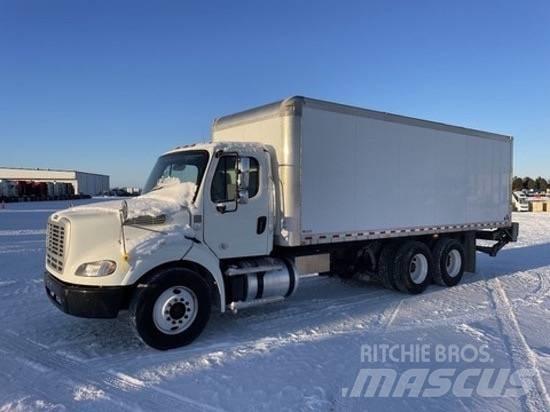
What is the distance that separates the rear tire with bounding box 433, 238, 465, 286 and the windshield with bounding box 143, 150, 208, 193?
19.1 ft

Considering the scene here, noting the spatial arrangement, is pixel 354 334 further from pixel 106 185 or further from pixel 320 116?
pixel 106 185

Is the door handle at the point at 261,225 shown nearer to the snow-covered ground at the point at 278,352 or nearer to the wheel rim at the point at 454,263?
the snow-covered ground at the point at 278,352

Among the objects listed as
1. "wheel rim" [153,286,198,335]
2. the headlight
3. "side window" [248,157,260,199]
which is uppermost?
"side window" [248,157,260,199]

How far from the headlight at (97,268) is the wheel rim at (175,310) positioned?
709 millimetres

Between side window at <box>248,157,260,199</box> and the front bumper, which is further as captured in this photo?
side window at <box>248,157,260,199</box>

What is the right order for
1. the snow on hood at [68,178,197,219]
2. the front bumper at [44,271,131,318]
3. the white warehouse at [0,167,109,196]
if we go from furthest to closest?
the white warehouse at [0,167,109,196] < the snow on hood at [68,178,197,219] < the front bumper at [44,271,131,318]

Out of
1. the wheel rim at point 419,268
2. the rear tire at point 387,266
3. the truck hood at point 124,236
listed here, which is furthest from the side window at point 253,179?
the wheel rim at point 419,268

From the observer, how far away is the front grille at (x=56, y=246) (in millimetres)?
→ 6102

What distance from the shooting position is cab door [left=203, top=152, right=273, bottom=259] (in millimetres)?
6801

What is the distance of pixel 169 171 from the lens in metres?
7.41

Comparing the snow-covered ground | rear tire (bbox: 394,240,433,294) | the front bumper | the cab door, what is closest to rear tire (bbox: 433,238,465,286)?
rear tire (bbox: 394,240,433,294)

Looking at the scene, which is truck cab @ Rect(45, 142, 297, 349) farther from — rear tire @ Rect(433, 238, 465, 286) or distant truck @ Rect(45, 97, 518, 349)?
rear tire @ Rect(433, 238, 465, 286)

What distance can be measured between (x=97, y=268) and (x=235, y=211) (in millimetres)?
2089

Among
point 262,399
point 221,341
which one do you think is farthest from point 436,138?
point 262,399
